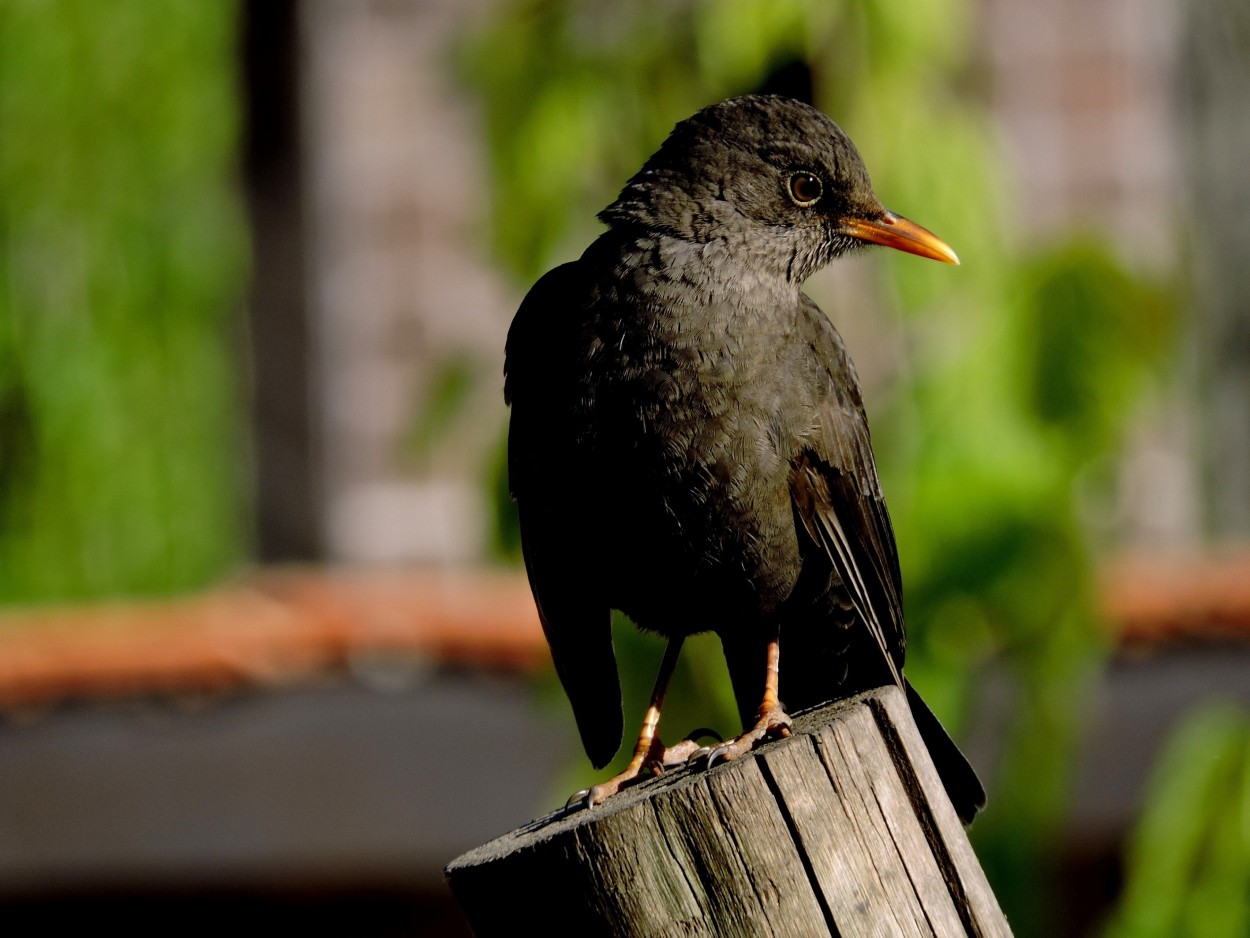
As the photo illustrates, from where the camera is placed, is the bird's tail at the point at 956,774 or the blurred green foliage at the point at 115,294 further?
the blurred green foliage at the point at 115,294

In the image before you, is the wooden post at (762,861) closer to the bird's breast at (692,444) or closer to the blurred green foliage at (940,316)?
the bird's breast at (692,444)

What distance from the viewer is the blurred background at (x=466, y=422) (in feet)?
12.7

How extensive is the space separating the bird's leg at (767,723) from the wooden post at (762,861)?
159 millimetres

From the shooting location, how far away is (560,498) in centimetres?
311

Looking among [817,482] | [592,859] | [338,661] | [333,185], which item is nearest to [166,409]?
[333,185]

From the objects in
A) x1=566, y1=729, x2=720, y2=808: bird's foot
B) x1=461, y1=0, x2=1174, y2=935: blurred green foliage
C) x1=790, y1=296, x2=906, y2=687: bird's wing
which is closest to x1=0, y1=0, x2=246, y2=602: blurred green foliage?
x1=461, y1=0, x2=1174, y2=935: blurred green foliage

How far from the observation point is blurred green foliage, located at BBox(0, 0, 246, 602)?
7.68m

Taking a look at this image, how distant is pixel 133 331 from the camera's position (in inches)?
307

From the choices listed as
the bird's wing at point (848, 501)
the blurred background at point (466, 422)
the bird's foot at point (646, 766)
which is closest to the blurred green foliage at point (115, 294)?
the blurred background at point (466, 422)

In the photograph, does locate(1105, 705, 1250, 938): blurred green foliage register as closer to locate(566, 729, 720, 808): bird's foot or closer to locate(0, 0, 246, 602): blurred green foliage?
locate(566, 729, 720, 808): bird's foot

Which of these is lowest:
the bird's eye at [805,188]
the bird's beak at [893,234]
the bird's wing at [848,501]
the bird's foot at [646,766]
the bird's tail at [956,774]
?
the bird's tail at [956,774]

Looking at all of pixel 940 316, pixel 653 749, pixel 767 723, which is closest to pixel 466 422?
pixel 940 316

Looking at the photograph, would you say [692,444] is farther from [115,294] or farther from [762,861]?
[115,294]

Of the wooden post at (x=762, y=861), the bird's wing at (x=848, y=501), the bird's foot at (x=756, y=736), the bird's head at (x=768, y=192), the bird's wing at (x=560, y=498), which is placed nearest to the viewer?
the wooden post at (x=762, y=861)
